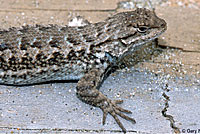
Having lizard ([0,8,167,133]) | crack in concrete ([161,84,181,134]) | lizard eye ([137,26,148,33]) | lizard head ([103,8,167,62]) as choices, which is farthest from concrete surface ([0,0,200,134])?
lizard eye ([137,26,148,33])

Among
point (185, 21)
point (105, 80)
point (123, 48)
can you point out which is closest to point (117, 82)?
point (105, 80)

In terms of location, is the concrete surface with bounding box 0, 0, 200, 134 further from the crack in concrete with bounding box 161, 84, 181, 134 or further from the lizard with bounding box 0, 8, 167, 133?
Result: the lizard with bounding box 0, 8, 167, 133

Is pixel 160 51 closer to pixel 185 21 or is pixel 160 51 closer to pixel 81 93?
pixel 185 21

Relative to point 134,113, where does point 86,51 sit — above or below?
above

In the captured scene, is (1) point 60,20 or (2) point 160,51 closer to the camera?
(2) point 160,51

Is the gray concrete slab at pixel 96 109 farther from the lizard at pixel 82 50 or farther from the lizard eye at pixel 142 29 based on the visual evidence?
the lizard eye at pixel 142 29

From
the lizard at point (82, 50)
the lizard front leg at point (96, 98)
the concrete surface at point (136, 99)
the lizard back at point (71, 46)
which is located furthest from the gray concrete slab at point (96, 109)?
the lizard back at point (71, 46)
